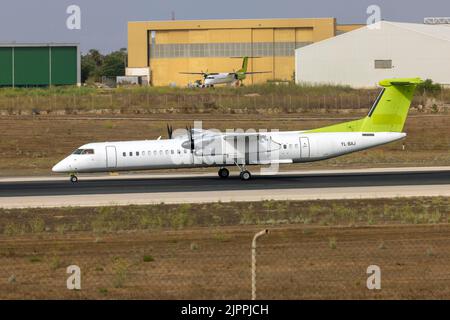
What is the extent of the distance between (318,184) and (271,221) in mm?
12278

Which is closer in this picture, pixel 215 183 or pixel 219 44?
pixel 215 183

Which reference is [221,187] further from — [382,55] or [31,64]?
[31,64]

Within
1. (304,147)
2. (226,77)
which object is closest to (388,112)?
(304,147)

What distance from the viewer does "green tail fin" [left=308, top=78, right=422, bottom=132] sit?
43562 millimetres

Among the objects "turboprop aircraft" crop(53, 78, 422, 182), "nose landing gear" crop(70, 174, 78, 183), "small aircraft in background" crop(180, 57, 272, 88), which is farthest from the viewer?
"small aircraft in background" crop(180, 57, 272, 88)

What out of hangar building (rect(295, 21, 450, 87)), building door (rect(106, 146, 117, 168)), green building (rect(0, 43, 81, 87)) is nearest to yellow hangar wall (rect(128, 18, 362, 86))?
green building (rect(0, 43, 81, 87))

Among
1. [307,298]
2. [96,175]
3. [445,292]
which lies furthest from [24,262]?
[96,175]

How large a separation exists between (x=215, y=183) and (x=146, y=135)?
26290mm

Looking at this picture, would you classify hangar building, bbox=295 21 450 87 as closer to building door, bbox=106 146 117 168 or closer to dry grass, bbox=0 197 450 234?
building door, bbox=106 146 117 168

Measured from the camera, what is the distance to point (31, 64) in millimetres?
117125

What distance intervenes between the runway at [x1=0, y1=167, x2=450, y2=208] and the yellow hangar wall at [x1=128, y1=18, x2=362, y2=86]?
81451 mm

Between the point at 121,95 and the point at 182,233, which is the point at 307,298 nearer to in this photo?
the point at 182,233

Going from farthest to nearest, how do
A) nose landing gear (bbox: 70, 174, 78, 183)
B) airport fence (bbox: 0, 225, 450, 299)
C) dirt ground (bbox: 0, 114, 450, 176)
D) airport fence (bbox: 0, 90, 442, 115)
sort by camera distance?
airport fence (bbox: 0, 90, 442, 115), dirt ground (bbox: 0, 114, 450, 176), nose landing gear (bbox: 70, 174, 78, 183), airport fence (bbox: 0, 225, 450, 299)
